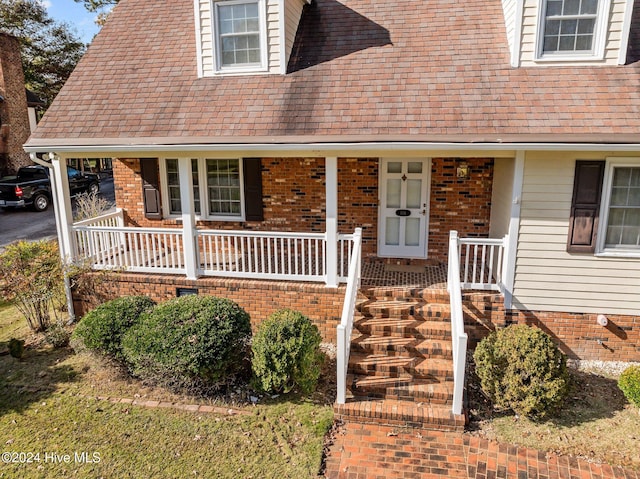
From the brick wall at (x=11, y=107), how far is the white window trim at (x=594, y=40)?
89.0 ft

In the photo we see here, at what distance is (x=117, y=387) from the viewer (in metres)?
6.77

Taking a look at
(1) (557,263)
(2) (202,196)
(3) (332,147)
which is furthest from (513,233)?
(2) (202,196)

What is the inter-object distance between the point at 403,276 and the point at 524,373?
2.97 meters

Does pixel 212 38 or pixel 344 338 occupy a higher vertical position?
pixel 212 38

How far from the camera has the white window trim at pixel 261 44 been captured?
863cm

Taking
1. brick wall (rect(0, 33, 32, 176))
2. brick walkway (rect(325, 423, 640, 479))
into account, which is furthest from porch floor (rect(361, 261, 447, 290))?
brick wall (rect(0, 33, 32, 176))

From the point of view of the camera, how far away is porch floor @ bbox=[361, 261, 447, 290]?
7.77m

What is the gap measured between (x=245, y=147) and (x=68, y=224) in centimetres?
396

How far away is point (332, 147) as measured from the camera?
7055 millimetres

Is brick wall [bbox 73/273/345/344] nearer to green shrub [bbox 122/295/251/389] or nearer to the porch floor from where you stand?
the porch floor

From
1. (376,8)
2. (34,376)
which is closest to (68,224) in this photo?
(34,376)

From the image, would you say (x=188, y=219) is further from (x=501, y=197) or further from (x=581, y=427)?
(x=581, y=427)

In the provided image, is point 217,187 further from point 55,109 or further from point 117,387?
point 117,387

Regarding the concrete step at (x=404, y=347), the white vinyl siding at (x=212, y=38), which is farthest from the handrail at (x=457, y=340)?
the white vinyl siding at (x=212, y=38)
